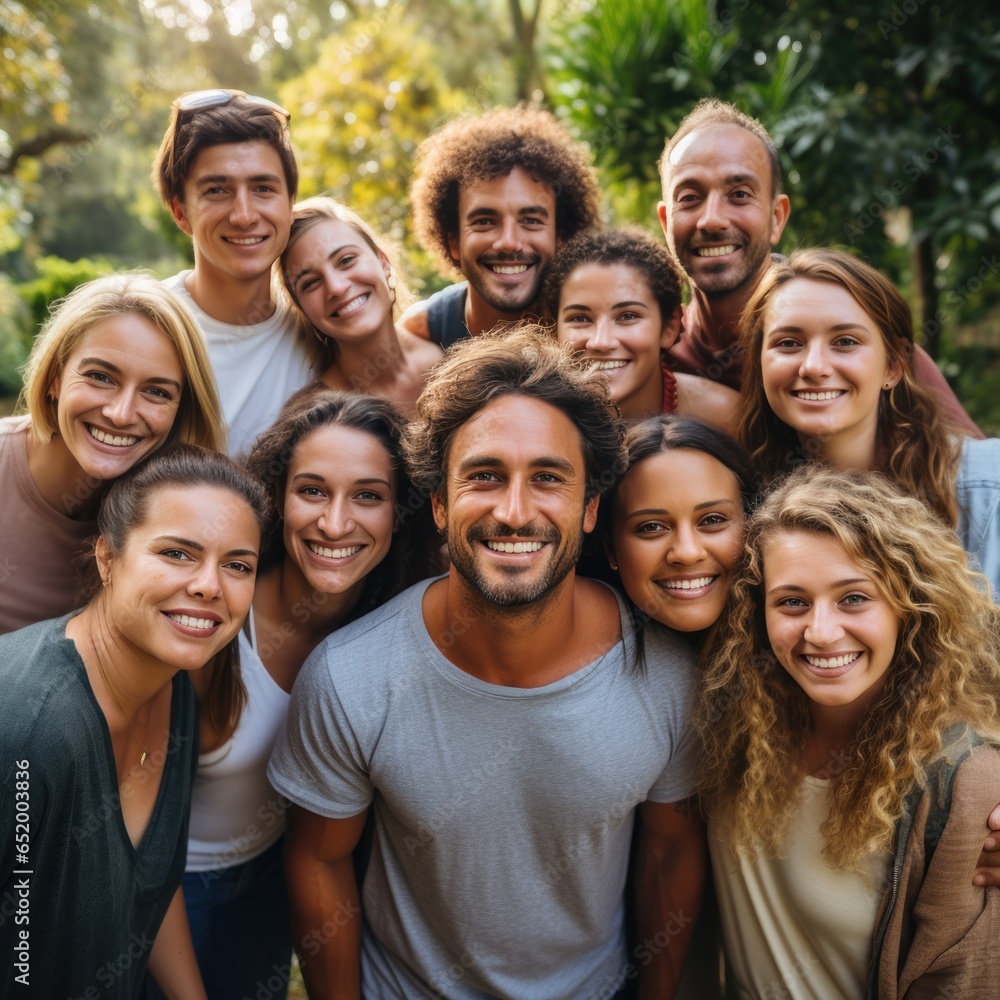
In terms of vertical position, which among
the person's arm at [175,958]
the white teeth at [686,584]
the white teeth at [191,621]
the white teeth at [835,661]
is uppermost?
the white teeth at [686,584]

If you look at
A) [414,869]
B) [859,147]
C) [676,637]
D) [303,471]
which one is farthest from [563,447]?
[859,147]

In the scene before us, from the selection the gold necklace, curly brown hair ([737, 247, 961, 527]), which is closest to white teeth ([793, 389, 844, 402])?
curly brown hair ([737, 247, 961, 527])

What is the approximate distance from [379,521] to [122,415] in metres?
0.95

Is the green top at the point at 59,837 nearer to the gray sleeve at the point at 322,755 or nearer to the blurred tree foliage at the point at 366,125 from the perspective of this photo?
the gray sleeve at the point at 322,755

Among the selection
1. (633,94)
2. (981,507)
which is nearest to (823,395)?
(981,507)

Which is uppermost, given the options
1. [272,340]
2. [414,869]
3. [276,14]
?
[276,14]

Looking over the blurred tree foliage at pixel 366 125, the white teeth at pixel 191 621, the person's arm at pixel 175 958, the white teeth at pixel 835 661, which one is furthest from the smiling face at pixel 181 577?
the blurred tree foliage at pixel 366 125

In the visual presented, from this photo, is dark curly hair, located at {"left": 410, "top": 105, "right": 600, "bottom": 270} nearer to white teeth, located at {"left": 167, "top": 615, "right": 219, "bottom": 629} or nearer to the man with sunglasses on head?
the man with sunglasses on head

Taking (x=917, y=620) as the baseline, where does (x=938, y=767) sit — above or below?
below

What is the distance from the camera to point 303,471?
11.3 ft

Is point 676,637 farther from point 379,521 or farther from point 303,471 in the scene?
point 303,471

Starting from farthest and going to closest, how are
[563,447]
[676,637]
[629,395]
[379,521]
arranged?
[629,395], [379,521], [676,637], [563,447]

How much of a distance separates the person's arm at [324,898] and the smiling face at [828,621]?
4.94 feet

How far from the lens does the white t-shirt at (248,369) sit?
4242 millimetres
